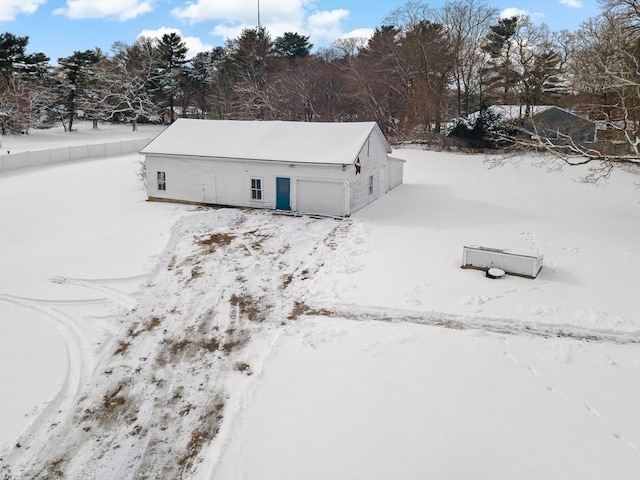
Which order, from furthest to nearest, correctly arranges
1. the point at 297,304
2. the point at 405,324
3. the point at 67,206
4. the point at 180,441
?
the point at 67,206 → the point at 297,304 → the point at 405,324 → the point at 180,441

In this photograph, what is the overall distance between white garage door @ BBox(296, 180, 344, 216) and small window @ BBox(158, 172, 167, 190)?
601 cm

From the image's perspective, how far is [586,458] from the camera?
21.7ft

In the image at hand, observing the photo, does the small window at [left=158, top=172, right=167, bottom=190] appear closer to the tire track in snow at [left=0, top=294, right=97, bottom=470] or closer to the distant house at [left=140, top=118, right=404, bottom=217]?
the distant house at [left=140, top=118, right=404, bottom=217]

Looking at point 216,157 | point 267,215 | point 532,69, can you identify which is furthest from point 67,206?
point 532,69

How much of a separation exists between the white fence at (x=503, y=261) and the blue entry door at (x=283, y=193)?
7.66 metres

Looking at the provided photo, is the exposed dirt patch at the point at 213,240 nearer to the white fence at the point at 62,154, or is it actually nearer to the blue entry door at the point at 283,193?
the blue entry door at the point at 283,193

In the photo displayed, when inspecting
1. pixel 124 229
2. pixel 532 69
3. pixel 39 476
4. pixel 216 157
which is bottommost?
pixel 39 476

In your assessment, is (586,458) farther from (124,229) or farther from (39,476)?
(124,229)

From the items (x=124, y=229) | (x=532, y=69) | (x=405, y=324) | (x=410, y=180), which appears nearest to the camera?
(x=405, y=324)

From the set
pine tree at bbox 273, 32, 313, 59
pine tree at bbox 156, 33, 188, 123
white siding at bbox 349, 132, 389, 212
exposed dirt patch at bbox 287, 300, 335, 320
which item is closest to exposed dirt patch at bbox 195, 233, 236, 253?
exposed dirt patch at bbox 287, 300, 335, 320

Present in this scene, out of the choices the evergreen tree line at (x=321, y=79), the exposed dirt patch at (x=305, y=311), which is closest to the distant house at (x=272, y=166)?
the exposed dirt patch at (x=305, y=311)

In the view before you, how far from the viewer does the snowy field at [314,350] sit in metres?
6.91

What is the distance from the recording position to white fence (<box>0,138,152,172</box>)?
2839 centimetres

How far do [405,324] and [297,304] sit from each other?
2.63 metres
